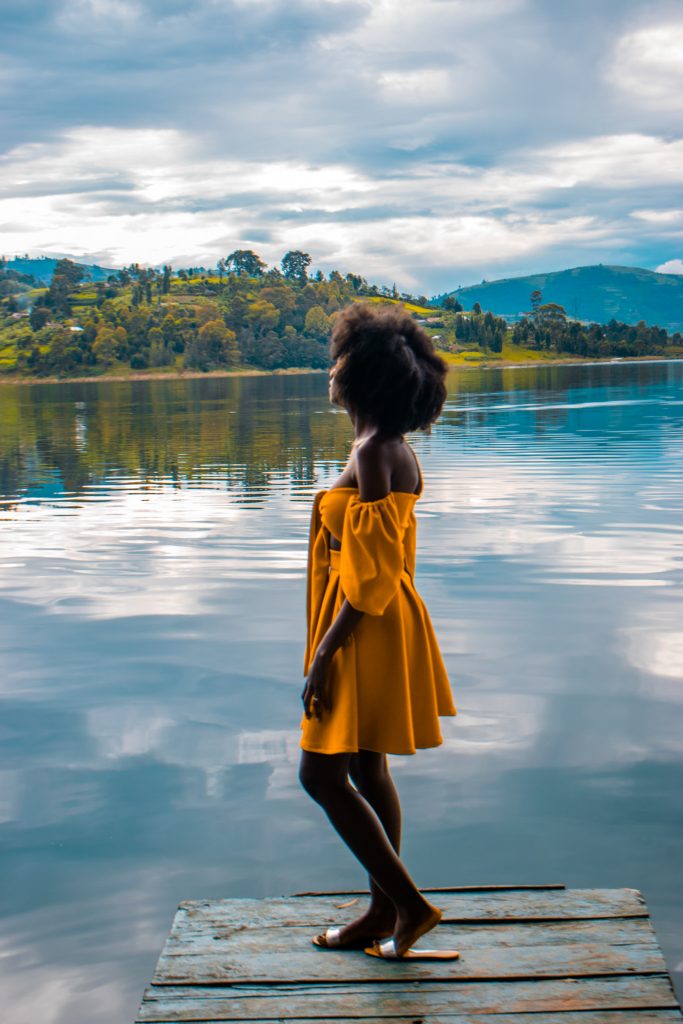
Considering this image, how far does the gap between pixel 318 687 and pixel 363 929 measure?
1.10 metres

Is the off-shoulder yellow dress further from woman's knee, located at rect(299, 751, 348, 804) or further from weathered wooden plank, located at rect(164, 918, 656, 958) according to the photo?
weathered wooden plank, located at rect(164, 918, 656, 958)

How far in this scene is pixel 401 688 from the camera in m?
4.02

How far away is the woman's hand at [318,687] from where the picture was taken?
13.0ft

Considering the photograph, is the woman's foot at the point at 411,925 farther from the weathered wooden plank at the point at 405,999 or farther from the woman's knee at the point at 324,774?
the woman's knee at the point at 324,774

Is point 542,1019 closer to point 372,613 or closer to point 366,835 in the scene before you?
point 366,835

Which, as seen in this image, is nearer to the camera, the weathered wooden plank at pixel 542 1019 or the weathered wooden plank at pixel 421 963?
the weathered wooden plank at pixel 542 1019

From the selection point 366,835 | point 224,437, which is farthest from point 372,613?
point 224,437

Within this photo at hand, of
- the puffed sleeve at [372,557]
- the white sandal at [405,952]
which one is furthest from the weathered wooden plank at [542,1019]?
the puffed sleeve at [372,557]

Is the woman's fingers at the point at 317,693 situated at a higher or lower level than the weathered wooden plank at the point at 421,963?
higher

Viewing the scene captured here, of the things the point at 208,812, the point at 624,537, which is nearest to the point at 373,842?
the point at 208,812

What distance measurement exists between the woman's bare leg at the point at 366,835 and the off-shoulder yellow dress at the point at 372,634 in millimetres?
92

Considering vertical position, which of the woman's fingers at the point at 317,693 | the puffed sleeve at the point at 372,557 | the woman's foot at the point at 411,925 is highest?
the puffed sleeve at the point at 372,557

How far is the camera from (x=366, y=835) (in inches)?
160

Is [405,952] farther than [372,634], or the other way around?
[405,952]
